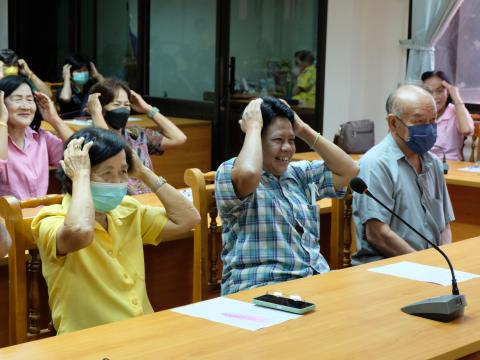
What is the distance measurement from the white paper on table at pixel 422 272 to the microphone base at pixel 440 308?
32cm

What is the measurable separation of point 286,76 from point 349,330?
5.46 meters

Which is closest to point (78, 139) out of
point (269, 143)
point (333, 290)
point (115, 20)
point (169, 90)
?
point (269, 143)

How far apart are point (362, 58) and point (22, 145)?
3770 millimetres

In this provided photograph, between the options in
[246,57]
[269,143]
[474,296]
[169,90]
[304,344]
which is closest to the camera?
[304,344]

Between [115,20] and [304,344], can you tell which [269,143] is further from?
[115,20]

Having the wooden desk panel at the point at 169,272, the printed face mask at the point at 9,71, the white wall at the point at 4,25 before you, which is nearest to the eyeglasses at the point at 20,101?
the wooden desk panel at the point at 169,272

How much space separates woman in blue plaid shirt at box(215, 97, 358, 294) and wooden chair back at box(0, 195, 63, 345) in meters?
0.59

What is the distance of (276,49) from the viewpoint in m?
7.39

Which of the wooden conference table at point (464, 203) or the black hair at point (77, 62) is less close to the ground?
the black hair at point (77, 62)

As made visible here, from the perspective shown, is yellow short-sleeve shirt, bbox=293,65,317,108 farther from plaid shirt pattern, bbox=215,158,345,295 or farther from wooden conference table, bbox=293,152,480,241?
plaid shirt pattern, bbox=215,158,345,295

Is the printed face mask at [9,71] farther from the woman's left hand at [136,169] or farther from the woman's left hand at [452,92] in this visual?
the woman's left hand at [136,169]

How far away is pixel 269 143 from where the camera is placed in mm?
2875

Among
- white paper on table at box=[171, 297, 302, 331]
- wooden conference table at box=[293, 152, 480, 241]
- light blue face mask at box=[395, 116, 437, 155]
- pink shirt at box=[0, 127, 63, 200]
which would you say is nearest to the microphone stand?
white paper on table at box=[171, 297, 302, 331]

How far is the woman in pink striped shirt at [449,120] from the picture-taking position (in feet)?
19.2
